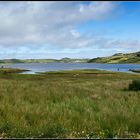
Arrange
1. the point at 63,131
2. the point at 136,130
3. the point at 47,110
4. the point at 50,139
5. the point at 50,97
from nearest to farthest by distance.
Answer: the point at 50,139 → the point at 63,131 → the point at 136,130 → the point at 47,110 → the point at 50,97

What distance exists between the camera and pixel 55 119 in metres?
9.59

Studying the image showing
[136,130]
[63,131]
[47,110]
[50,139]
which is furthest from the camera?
[47,110]

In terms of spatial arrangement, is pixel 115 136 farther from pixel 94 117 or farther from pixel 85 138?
pixel 94 117

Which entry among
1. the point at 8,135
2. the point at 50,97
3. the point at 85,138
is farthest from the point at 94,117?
the point at 50,97

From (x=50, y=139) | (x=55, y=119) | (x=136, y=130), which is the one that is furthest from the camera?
(x=55, y=119)

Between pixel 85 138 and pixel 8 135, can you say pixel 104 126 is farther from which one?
pixel 8 135

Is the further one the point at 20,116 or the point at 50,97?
the point at 50,97

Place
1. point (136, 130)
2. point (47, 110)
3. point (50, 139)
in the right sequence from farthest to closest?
1. point (47, 110)
2. point (136, 130)
3. point (50, 139)

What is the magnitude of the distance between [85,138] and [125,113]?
10.1 feet

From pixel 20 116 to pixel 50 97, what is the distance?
625 cm

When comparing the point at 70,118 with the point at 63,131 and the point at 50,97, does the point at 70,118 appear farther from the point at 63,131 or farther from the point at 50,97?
the point at 50,97

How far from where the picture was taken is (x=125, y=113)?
33.3ft

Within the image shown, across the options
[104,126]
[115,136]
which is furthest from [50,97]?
[115,136]

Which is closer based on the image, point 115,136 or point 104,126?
point 115,136
